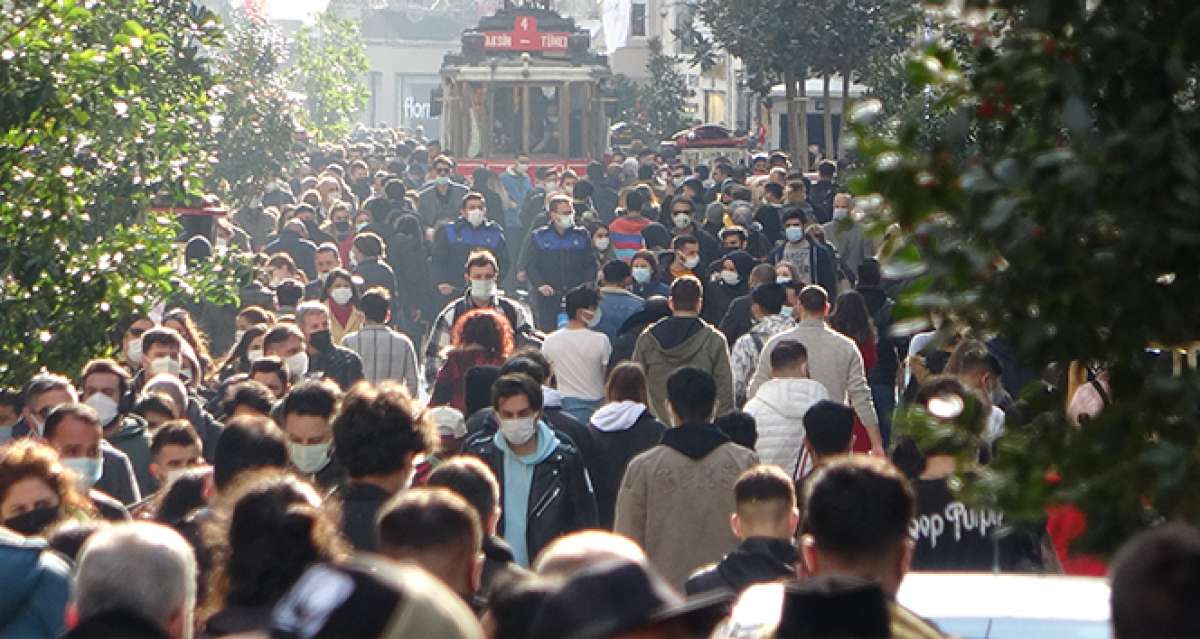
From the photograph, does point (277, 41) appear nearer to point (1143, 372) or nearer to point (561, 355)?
point (561, 355)

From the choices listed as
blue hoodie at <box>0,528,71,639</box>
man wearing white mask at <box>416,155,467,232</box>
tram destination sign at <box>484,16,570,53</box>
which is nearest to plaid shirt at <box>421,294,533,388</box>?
blue hoodie at <box>0,528,71,639</box>

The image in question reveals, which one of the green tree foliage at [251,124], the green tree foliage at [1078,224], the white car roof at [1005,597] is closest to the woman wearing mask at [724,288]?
the green tree foliage at [251,124]

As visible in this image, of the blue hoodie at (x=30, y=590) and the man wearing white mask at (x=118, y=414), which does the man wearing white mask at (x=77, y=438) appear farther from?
the blue hoodie at (x=30, y=590)

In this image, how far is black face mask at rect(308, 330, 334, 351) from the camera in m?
13.3

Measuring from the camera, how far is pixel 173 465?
915cm

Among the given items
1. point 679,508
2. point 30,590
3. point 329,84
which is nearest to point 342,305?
point 679,508

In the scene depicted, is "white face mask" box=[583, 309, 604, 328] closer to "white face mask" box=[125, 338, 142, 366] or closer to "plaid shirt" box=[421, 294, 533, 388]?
"plaid shirt" box=[421, 294, 533, 388]

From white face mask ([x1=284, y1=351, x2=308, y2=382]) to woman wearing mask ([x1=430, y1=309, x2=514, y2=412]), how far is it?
2.44 feet

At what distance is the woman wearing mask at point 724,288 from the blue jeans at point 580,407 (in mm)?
4287

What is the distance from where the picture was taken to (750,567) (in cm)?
733

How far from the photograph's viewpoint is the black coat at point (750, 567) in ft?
23.6

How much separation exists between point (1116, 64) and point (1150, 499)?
76 cm

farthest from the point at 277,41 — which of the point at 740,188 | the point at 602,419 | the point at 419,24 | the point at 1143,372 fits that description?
the point at 419,24

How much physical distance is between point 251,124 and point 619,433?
21479 mm
